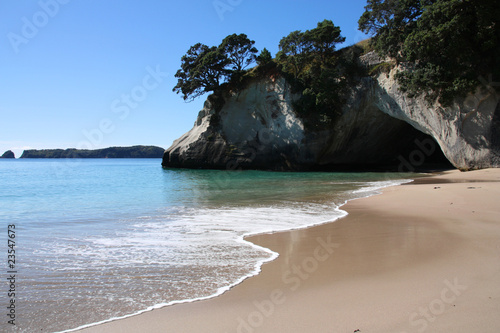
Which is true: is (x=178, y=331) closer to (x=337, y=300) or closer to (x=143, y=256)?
(x=337, y=300)

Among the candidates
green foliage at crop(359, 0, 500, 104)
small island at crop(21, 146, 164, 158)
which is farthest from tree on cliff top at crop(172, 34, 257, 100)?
small island at crop(21, 146, 164, 158)

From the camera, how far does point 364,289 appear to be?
325 centimetres

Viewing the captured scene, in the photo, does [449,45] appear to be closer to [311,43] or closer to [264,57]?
[311,43]

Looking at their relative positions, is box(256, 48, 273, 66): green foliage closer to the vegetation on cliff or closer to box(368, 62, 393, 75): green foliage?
the vegetation on cliff

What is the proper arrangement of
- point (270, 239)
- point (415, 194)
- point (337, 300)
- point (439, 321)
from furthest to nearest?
point (415, 194)
point (270, 239)
point (337, 300)
point (439, 321)

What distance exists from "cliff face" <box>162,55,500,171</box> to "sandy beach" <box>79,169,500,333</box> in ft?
49.1

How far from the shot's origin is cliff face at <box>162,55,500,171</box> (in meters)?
18.2

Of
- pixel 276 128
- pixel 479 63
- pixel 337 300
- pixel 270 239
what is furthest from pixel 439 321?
pixel 276 128

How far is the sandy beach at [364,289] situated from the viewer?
2625 mm


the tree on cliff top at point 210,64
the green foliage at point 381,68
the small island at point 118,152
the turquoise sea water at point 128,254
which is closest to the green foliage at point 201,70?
the tree on cliff top at point 210,64

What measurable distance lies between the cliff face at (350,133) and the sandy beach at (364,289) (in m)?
15.0

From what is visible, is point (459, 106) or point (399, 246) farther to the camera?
point (459, 106)

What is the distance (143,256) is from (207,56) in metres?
29.9

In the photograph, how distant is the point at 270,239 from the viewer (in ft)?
18.9
